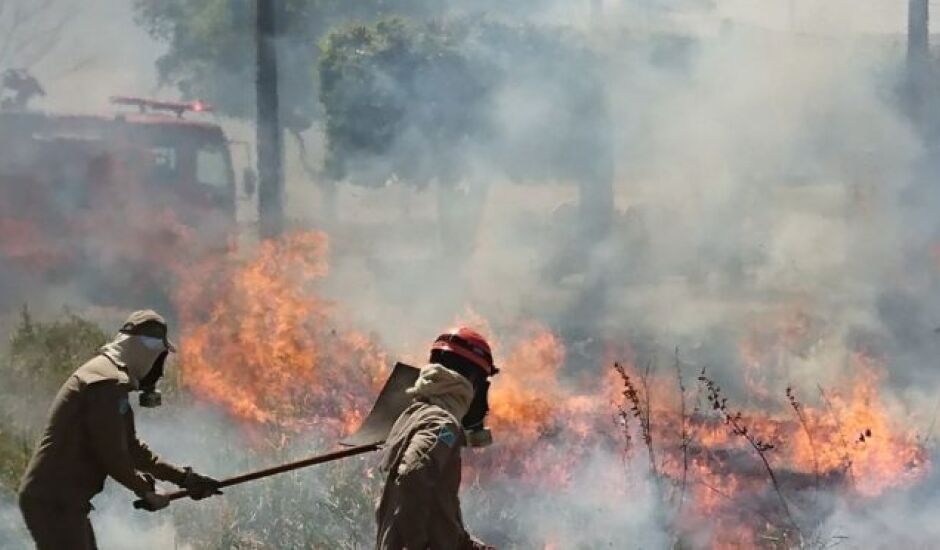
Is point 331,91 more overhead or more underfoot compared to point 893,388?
more overhead

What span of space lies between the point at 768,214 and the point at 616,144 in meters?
1.97

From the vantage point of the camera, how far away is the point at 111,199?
14.9 metres

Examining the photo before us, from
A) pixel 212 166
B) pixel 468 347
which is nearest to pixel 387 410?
pixel 468 347

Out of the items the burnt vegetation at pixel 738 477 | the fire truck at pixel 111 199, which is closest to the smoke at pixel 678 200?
the fire truck at pixel 111 199

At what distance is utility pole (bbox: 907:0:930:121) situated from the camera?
13.2 m

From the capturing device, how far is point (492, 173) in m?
15.2

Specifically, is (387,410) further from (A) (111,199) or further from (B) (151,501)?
(A) (111,199)

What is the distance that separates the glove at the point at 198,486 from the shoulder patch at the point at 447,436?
1.60 m

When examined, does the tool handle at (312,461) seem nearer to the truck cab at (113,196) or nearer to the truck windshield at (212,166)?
the truck cab at (113,196)

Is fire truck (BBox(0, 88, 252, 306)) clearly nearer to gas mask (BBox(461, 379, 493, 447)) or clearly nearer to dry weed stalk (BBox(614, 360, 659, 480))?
dry weed stalk (BBox(614, 360, 659, 480))

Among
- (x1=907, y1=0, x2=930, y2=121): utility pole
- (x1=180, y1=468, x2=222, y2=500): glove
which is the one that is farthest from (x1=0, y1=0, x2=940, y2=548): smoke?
(x1=180, y1=468, x2=222, y2=500): glove

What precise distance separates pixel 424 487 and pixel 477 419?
1.57 ft

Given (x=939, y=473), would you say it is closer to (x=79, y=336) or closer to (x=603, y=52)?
(x=79, y=336)

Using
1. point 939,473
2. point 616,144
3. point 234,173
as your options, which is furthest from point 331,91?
point 939,473
